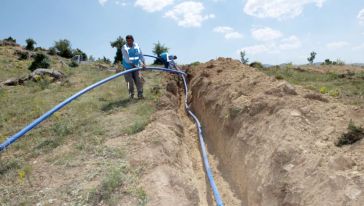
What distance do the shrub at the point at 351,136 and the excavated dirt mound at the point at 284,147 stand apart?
115mm

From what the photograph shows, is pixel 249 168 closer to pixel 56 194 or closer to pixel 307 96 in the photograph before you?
pixel 307 96

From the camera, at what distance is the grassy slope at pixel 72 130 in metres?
5.20

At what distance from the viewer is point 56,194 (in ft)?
15.7

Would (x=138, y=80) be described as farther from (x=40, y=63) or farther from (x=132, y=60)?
(x=40, y=63)

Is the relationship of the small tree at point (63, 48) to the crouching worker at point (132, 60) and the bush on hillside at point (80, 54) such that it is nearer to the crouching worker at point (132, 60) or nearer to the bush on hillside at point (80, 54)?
the bush on hillside at point (80, 54)

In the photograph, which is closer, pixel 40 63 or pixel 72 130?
pixel 72 130

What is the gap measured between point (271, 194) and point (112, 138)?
3383 mm

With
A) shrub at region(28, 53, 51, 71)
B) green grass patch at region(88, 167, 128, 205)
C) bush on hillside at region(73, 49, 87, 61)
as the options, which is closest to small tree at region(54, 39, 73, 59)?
bush on hillside at region(73, 49, 87, 61)

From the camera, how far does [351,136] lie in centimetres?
439

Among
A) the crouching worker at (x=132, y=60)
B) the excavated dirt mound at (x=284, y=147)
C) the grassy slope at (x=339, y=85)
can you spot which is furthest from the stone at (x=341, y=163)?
the crouching worker at (x=132, y=60)

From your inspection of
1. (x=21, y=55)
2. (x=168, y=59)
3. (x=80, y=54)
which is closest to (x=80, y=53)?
(x=80, y=54)

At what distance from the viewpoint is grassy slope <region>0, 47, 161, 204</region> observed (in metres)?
5.20

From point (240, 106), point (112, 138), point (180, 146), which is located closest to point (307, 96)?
point (240, 106)

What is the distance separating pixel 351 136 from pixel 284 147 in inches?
36.5
